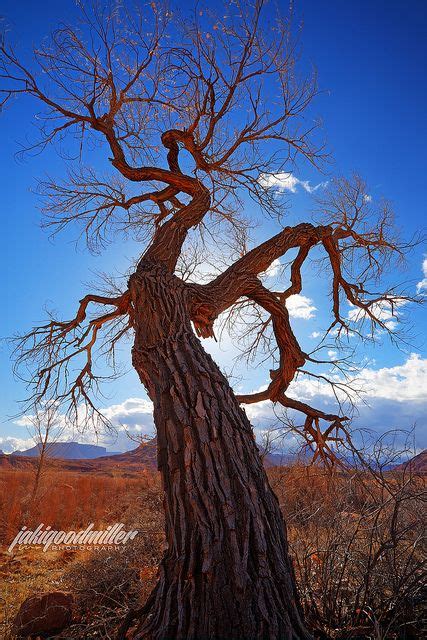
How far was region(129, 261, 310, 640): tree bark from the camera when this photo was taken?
5.77ft

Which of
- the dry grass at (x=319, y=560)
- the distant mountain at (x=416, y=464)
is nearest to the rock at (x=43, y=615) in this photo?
the dry grass at (x=319, y=560)

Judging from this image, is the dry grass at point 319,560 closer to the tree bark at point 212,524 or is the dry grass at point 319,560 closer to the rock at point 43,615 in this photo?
the rock at point 43,615

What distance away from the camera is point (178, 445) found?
2371 mm

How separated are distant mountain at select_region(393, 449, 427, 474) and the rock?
341 centimetres

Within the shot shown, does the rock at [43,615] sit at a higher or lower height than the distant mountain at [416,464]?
lower

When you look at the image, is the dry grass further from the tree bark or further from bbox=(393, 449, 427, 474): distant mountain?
the tree bark

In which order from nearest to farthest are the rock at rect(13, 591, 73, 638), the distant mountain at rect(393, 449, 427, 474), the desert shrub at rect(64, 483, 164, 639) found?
1. the distant mountain at rect(393, 449, 427, 474)
2. the rock at rect(13, 591, 73, 638)
3. the desert shrub at rect(64, 483, 164, 639)

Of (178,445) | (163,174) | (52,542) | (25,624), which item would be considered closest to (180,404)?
(178,445)

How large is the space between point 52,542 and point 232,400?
7658mm

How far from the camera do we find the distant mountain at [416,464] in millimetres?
2963

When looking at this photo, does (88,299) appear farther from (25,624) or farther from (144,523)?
(144,523)

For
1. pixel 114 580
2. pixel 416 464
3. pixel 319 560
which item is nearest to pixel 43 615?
pixel 114 580

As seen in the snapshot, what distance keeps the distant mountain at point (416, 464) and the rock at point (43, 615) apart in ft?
11.2

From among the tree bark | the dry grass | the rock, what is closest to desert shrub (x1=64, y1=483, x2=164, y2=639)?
the dry grass
